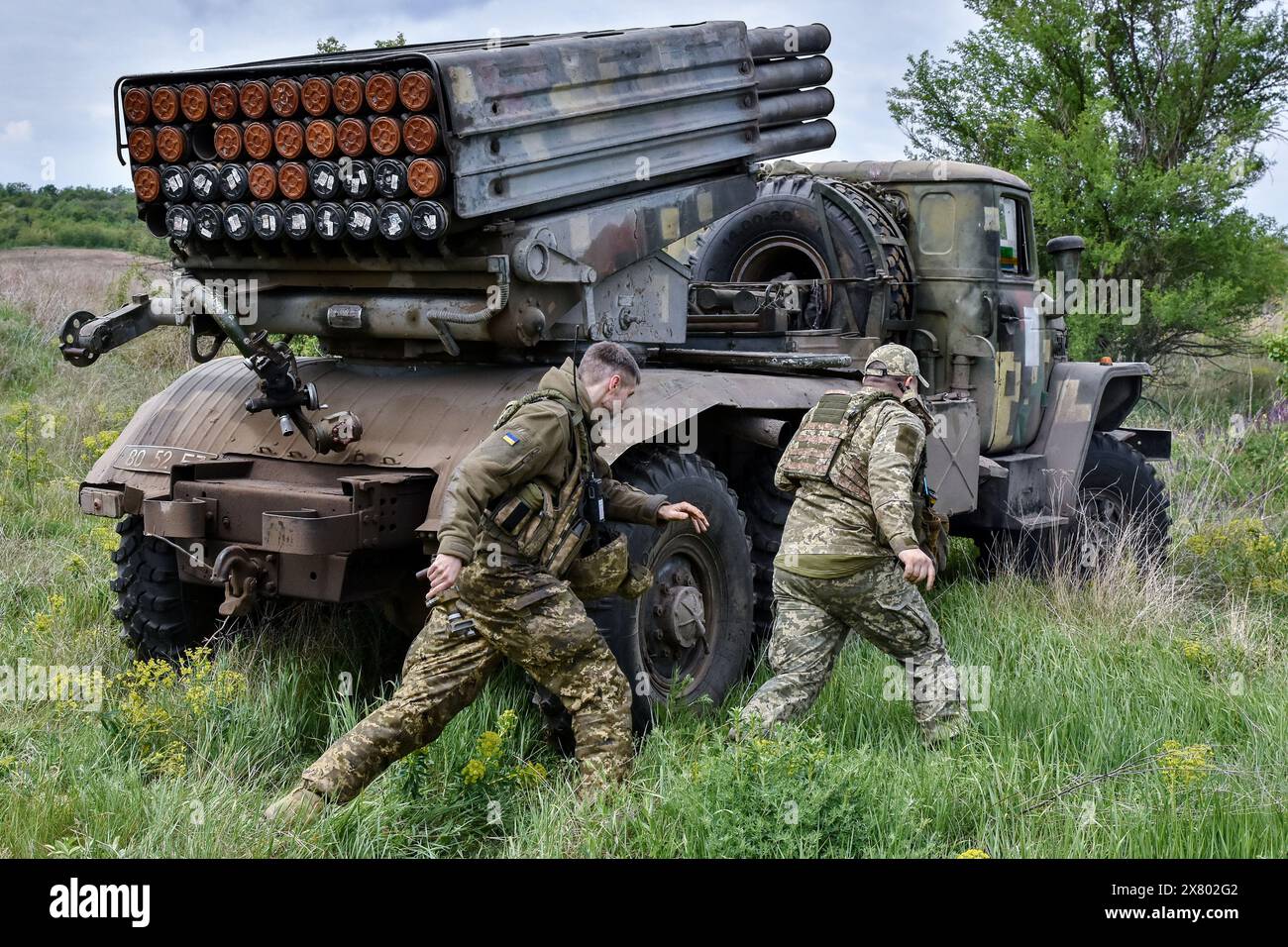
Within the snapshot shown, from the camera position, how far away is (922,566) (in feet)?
15.0

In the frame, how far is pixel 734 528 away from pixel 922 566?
1.42 metres

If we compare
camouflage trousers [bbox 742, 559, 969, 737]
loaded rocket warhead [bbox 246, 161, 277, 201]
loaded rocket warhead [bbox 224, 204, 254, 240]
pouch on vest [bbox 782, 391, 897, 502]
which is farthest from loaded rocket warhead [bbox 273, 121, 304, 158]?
camouflage trousers [bbox 742, 559, 969, 737]

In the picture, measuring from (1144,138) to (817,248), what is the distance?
7.15 meters

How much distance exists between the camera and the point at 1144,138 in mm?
13086

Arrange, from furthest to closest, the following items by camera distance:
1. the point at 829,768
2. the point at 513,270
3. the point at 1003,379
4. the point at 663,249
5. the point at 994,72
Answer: the point at 994,72 < the point at 1003,379 < the point at 663,249 < the point at 513,270 < the point at 829,768

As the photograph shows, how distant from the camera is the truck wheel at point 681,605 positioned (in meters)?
5.10

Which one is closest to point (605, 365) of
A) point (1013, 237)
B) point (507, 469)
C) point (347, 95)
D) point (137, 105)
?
point (507, 469)

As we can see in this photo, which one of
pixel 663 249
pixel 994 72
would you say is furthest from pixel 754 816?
pixel 994 72

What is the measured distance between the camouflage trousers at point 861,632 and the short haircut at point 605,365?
3.68 feet

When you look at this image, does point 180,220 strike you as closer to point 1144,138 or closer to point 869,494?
point 869,494

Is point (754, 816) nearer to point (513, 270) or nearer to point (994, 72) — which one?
point (513, 270)

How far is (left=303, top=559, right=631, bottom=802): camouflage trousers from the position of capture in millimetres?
4441

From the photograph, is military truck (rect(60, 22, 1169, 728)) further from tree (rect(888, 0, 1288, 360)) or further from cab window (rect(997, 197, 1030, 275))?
tree (rect(888, 0, 1288, 360))
